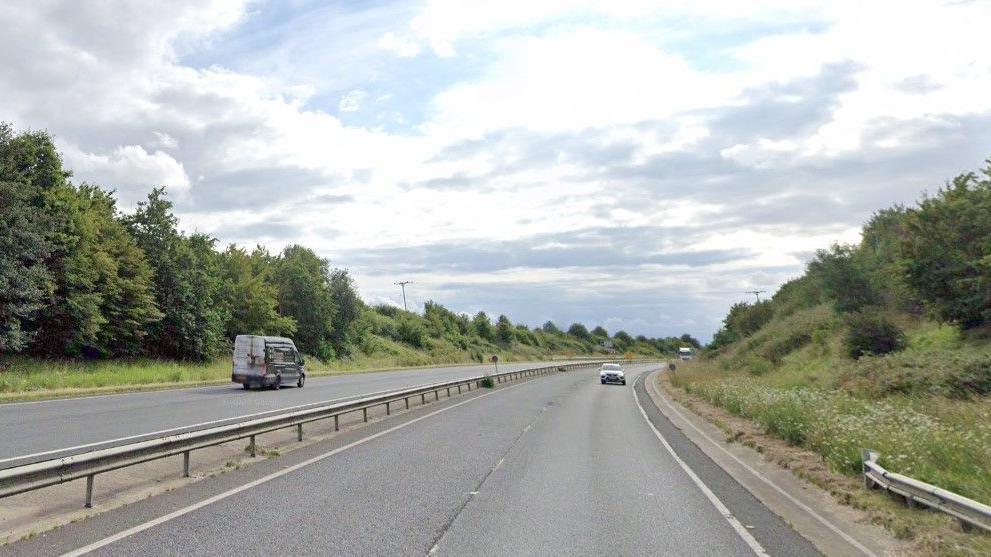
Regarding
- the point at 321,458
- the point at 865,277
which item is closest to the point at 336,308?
the point at 865,277

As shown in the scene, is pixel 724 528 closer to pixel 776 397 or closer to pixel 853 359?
pixel 776 397

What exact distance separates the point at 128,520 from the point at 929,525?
8.59m

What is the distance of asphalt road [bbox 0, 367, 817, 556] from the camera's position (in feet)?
23.5

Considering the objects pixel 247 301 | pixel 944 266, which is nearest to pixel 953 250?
pixel 944 266

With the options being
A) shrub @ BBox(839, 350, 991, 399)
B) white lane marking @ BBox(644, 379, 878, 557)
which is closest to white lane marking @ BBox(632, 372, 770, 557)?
white lane marking @ BBox(644, 379, 878, 557)

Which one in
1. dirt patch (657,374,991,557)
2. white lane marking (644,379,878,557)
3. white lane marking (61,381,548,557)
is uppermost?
white lane marking (61,381,548,557)

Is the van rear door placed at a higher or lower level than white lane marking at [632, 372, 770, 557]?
higher

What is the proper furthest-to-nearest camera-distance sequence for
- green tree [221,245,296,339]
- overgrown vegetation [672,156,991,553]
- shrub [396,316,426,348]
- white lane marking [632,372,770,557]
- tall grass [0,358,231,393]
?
1. shrub [396,316,426,348]
2. green tree [221,245,296,339]
3. tall grass [0,358,231,393]
4. overgrown vegetation [672,156,991,553]
5. white lane marking [632,372,770,557]

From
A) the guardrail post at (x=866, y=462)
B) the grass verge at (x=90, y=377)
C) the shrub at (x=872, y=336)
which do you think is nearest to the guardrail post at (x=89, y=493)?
the guardrail post at (x=866, y=462)

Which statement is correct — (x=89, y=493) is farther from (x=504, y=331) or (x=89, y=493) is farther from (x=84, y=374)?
(x=504, y=331)

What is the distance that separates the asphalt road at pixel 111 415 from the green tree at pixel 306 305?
128 ft

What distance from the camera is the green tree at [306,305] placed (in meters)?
68.1

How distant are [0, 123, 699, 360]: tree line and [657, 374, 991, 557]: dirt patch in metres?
29.7

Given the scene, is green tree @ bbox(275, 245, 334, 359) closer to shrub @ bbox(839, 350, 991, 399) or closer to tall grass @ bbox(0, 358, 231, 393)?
tall grass @ bbox(0, 358, 231, 393)
